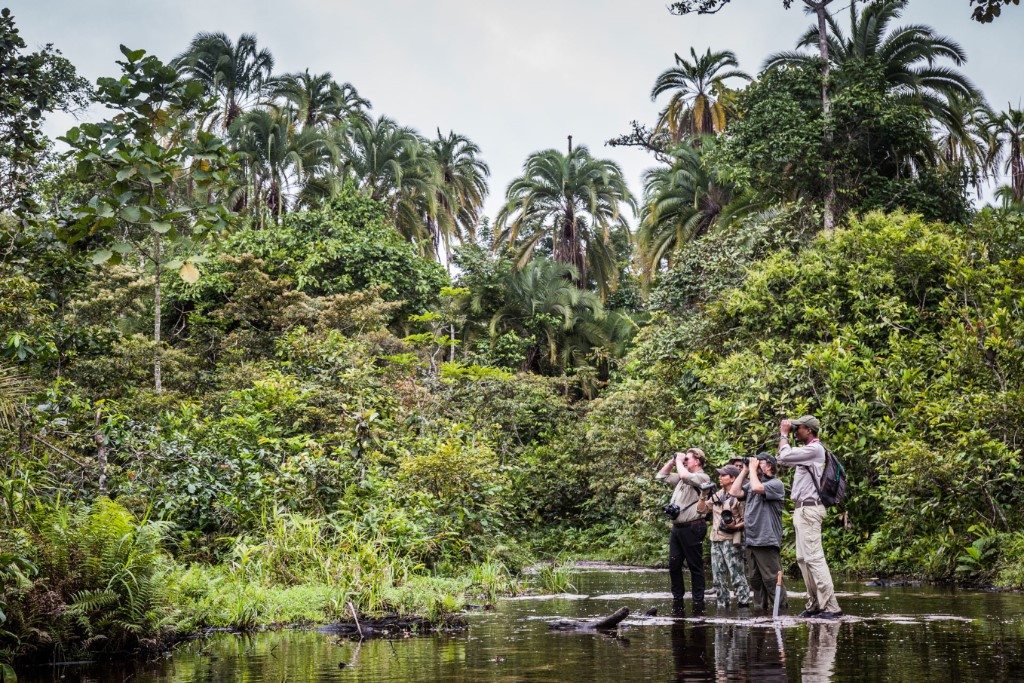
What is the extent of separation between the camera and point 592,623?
9930 millimetres

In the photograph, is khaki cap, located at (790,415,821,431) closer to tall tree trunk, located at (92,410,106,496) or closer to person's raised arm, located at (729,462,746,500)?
person's raised arm, located at (729,462,746,500)

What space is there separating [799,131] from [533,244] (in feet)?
57.7

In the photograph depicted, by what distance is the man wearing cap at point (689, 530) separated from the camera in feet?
43.5

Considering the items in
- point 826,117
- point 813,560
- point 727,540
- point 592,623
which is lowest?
point 592,623

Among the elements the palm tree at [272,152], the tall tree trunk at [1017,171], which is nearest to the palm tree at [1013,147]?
the tall tree trunk at [1017,171]

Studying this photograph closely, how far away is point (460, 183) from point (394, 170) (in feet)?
25.5

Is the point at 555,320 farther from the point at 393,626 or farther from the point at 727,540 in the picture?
the point at 393,626

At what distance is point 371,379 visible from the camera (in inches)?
847

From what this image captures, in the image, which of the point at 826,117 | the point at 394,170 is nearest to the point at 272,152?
the point at 394,170

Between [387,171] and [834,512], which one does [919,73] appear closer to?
[834,512]

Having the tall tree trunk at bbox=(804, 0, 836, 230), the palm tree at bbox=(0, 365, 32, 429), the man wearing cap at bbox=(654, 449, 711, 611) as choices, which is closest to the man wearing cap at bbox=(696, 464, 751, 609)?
the man wearing cap at bbox=(654, 449, 711, 611)

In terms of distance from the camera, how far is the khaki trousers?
11188 mm

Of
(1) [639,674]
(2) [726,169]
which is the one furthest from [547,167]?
(1) [639,674]

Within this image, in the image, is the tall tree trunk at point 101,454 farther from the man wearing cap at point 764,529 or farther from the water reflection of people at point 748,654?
the man wearing cap at point 764,529
